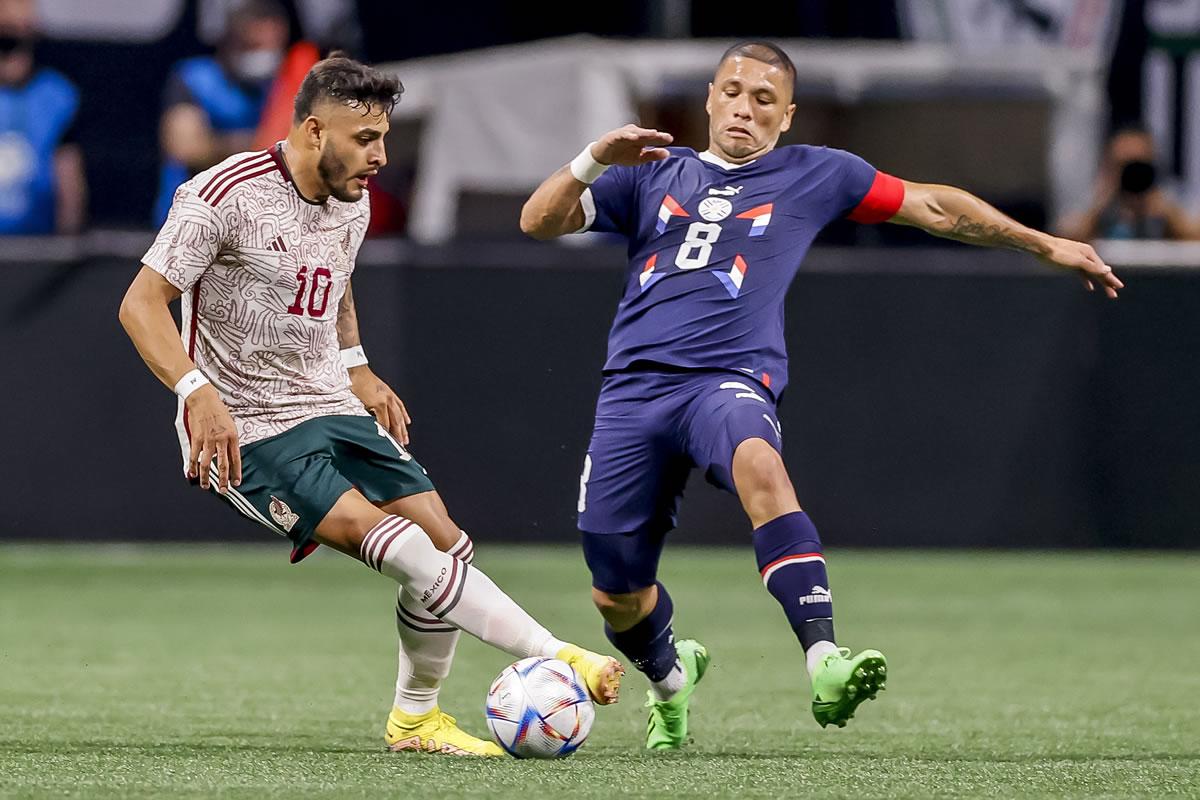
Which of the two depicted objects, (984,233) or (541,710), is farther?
(984,233)

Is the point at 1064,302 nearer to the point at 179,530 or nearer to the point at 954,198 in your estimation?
the point at 179,530

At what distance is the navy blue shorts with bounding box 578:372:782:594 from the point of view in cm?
669

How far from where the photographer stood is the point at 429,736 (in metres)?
6.70

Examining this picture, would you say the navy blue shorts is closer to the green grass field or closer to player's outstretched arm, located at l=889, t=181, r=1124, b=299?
the green grass field

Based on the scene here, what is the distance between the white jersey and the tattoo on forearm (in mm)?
1959

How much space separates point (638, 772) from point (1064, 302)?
8027 mm

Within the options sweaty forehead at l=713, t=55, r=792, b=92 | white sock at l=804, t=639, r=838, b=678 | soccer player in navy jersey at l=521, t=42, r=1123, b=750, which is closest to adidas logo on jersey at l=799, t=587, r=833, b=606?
white sock at l=804, t=639, r=838, b=678

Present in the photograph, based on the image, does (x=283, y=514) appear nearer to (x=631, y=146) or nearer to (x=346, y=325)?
(x=346, y=325)

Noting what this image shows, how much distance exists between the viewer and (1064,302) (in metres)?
13.4

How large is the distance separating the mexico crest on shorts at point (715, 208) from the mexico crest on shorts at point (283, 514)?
164cm

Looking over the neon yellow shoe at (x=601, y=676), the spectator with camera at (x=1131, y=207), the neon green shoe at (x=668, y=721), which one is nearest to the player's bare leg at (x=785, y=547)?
the neon yellow shoe at (x=601, y=676)

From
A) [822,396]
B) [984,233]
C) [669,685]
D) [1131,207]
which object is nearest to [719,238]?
[984,233]

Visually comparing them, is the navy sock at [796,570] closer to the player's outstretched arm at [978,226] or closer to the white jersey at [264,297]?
the player's outstretched arm at [978,226]

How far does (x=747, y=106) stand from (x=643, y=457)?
1187 mm
